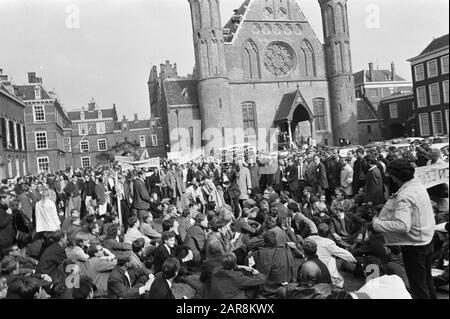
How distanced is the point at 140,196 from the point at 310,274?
362 inches

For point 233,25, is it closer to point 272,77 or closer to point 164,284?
point 272,77

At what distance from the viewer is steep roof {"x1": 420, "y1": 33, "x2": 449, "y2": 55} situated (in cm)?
472

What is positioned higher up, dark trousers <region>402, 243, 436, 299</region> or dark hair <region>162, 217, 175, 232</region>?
dark hair <region>162, 217, 175, 232</region>

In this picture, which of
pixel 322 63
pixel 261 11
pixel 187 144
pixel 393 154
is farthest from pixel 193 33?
pixel 393 154

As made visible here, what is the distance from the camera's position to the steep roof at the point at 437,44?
15.5 ft

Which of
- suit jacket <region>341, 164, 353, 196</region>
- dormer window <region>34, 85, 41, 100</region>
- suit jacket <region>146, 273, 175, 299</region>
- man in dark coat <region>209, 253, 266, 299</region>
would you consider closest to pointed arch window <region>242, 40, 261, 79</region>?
dormer window <region>34, 85, 41, 100</region>

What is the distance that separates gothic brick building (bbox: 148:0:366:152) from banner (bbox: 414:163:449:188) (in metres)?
34.3

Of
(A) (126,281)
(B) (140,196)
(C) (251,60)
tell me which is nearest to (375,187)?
(A) (126,281)

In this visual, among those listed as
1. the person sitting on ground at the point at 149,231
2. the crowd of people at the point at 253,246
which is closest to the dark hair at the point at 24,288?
the crowd of people at the point at 253,246

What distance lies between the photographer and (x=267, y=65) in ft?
137

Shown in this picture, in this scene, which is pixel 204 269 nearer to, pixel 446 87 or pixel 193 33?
pixel 446 87

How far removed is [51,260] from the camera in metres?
6.99

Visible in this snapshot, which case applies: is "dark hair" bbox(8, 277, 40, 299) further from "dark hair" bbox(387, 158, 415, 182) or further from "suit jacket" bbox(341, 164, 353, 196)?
"suit jacket" bbox(341, 164, 353, 196)
